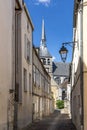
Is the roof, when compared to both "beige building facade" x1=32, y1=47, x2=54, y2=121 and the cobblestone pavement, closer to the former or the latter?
"beige building facade" x1=32, y1=47, x2=54, y2=121

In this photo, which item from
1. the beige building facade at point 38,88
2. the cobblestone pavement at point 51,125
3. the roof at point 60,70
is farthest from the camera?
the roof at point 60,70

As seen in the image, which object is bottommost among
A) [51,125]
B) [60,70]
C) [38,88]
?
[51,125]

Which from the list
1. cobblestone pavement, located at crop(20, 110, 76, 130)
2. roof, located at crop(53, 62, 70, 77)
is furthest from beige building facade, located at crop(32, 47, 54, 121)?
roof, located at crop(53, 62, 70, 77)

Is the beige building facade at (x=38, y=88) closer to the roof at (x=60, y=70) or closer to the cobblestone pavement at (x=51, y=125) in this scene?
the cobblestone pavement at (x=51, y=125)

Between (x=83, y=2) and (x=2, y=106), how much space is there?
5.40 metres

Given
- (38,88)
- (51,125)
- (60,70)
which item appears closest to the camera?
(51,125)

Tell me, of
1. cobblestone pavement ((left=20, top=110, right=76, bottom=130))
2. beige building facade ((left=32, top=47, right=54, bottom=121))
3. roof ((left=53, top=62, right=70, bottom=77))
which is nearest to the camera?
cobblestone pavement ((left=20, top=110, right=76, bottom=130))

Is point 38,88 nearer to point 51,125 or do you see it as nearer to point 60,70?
point 51,125

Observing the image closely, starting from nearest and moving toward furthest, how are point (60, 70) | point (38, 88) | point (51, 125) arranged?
point (51, 125) < point (38, 88) < point (60, 70)

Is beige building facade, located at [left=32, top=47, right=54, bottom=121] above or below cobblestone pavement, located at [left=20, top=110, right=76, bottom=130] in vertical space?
above

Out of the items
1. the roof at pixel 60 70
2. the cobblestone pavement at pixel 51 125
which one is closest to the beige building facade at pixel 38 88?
the cobblestone pavement at pixel 51 125

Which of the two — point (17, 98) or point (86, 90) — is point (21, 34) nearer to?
point (17, 98)

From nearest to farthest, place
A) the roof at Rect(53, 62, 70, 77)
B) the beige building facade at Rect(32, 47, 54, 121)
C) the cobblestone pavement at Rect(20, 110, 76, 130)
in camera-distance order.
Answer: the cobblestone pavement at Rect(20, 110, 76, 130) < the beige building facade at Rect(32, 47, 54, 121) < the roof at Rect(53, 62, 70, 77)

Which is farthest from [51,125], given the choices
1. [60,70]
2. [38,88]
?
[60,70]
